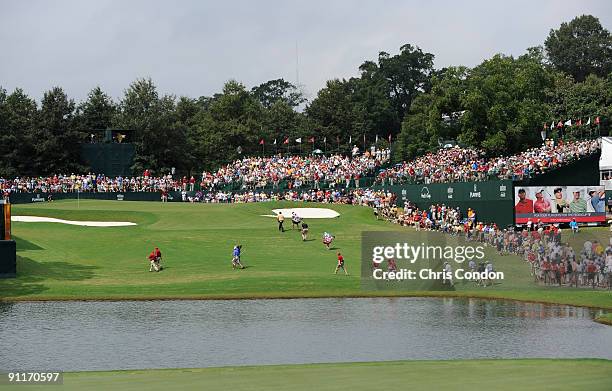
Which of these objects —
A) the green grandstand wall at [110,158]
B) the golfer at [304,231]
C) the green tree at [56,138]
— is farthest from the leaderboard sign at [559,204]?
the green tree at [56,138]

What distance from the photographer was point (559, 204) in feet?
245

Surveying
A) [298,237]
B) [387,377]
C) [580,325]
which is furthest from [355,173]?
[387,377]

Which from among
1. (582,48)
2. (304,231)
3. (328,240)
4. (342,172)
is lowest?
(328,240)

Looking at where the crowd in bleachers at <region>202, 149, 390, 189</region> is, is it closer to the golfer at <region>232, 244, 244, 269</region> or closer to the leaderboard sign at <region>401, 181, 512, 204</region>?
the leaderboard sign at <region>401, 181, 512, 204</region>

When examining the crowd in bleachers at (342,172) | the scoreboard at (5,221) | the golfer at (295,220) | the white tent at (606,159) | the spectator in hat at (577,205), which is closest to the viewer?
the scoreboard at (5,221)

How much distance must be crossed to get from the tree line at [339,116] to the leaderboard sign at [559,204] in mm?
21980

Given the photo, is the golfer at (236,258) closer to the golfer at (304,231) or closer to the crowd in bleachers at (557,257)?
the golfer at (304,231)

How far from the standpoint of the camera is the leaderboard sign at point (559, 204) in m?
74.6

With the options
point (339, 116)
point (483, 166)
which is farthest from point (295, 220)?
point (339, 116)

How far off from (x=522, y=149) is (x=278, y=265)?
1929 inches

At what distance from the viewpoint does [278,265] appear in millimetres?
59875

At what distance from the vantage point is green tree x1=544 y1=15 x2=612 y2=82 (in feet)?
563

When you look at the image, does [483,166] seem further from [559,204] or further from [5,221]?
[5,221]

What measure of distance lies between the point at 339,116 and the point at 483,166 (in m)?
68.1
